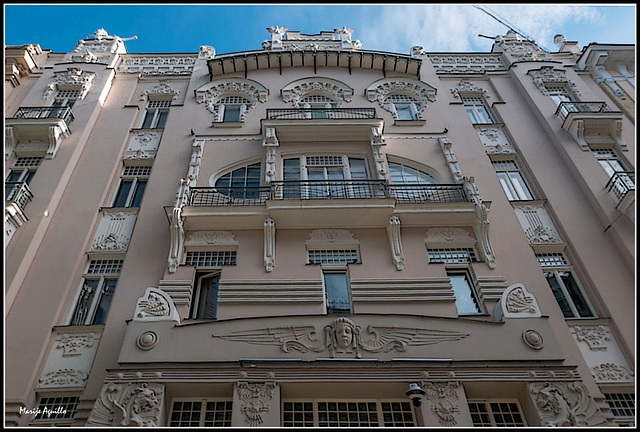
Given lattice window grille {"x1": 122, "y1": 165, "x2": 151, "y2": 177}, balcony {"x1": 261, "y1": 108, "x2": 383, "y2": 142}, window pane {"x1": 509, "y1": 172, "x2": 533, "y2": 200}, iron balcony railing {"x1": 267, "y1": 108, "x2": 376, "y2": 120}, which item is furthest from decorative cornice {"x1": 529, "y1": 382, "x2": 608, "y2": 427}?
lattice window grille {"x1": 122, "y1": 165, "x2": 151, "y2": 177}

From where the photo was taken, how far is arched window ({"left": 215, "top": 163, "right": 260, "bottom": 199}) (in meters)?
15.8

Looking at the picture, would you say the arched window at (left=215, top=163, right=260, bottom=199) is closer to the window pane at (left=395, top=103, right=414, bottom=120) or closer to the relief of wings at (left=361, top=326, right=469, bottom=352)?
the relief of wings at (left=361, top=326, right=469, bottom=352)

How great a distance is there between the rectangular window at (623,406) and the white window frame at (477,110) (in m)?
12.0

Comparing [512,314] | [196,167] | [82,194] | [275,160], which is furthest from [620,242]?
[82,194]

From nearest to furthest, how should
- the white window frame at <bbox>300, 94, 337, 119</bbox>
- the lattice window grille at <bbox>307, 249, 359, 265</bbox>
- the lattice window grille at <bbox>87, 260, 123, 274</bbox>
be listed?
the lattice window grille at <bbox>87, 260, 123, 274</bbox>, the lattice window grille at <bbox>307, 249, 359, 265</bbox>, the white window frame at <bbox>300, 94, 337, 119</bbox>

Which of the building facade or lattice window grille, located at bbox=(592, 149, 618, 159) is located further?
lattice window grille, located at bbox=(592, 149, 618, 159)

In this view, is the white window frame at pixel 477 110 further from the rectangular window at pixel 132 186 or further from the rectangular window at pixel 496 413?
the rectangular window at pixel 132 186

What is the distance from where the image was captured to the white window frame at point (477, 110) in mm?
20195

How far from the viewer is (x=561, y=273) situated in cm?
1388

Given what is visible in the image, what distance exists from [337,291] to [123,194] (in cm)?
862

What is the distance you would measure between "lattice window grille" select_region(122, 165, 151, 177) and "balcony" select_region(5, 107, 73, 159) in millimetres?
2490

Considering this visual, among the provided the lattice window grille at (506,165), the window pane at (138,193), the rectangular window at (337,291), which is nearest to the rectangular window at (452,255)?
the rectangular window at (337,291)

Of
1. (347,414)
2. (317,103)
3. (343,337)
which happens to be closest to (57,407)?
(347,414)

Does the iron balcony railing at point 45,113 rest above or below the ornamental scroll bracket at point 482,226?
above
